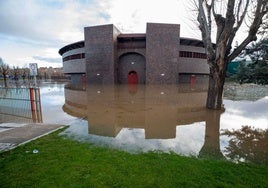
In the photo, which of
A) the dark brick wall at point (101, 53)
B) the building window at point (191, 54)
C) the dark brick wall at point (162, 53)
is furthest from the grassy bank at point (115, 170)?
the building window at point (191, 54)

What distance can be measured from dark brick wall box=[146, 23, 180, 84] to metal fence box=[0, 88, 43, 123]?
19713 mm

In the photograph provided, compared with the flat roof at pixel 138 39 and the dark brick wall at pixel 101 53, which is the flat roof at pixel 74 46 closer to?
the flat roof at pixel 138 39

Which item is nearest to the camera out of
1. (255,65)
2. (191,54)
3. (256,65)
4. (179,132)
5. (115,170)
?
(115,170)

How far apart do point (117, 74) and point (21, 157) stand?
2563 centimetres

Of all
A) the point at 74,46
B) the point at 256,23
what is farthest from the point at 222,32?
the point at 74,46

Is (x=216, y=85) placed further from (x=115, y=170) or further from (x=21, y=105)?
(x=21, y=105)

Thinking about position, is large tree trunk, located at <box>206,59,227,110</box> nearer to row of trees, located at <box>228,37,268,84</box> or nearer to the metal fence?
row of trees, located at <box>228,37,268,84</box>

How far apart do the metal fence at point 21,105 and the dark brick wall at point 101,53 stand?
17.9 meters

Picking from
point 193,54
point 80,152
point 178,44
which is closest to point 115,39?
point 178,44

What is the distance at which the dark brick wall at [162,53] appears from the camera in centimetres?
2611

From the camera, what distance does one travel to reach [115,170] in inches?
123

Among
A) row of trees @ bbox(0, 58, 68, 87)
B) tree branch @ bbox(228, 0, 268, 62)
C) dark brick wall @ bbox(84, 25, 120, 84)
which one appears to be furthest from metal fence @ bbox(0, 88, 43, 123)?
row of trees @ bbox(0, 58, 68, 87)

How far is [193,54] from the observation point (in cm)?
2984

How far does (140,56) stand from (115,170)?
2651 centimetres
